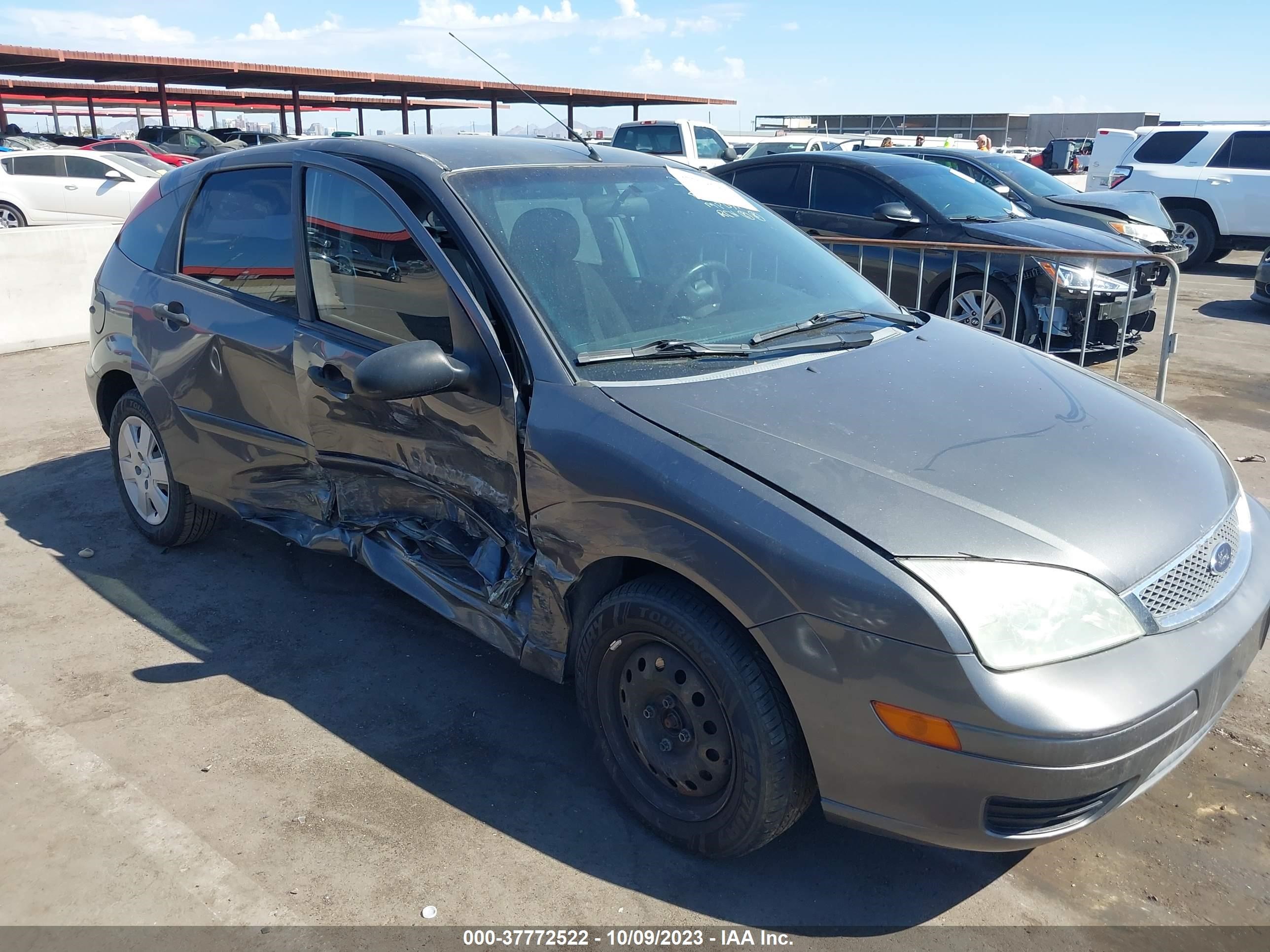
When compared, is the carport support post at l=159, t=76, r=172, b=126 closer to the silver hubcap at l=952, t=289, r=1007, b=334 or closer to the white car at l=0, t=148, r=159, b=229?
the white car at l=0, t=148, r=159, b=229

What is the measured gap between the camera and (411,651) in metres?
3.85

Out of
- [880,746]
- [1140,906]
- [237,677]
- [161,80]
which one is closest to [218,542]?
[237,677]

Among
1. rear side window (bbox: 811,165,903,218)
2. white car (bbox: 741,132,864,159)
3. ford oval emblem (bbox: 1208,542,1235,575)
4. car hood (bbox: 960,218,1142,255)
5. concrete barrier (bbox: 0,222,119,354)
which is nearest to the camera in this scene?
ford oval emblem (bbox: 1208,542,1235,575)

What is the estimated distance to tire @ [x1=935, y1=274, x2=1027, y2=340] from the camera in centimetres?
738

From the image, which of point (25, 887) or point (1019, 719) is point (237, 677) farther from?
point (1019, 719)

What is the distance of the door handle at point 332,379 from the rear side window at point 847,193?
6275mm

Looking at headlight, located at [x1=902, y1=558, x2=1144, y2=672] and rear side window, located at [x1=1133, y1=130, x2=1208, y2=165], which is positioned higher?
rear side window, located at [x1=1133, y1=130, x2=1208, y2=165]

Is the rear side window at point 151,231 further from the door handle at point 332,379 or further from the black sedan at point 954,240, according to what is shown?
the black sedan at point 954,240

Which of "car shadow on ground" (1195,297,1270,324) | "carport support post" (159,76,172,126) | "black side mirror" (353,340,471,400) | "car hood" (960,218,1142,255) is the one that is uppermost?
"carport support post" (159,76,172,126)

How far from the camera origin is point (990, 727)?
2.11 m

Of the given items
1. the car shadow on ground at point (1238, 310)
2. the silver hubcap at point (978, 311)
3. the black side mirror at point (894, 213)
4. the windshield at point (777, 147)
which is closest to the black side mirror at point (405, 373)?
the silver hubcap at point (978, 311)

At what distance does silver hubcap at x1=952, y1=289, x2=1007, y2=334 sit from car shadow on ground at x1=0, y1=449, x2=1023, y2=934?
512 centimetres

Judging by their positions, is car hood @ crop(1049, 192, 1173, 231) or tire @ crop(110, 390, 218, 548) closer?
tire @ crop(110, 390, 218, 548)

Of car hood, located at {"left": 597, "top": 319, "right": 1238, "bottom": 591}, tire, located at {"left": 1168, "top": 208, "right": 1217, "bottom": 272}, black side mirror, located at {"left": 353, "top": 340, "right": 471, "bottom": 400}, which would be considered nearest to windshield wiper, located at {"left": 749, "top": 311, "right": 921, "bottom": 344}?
car hood, located at {"left": 597, "top": 319, "right": 1238, "bottom": 591}
